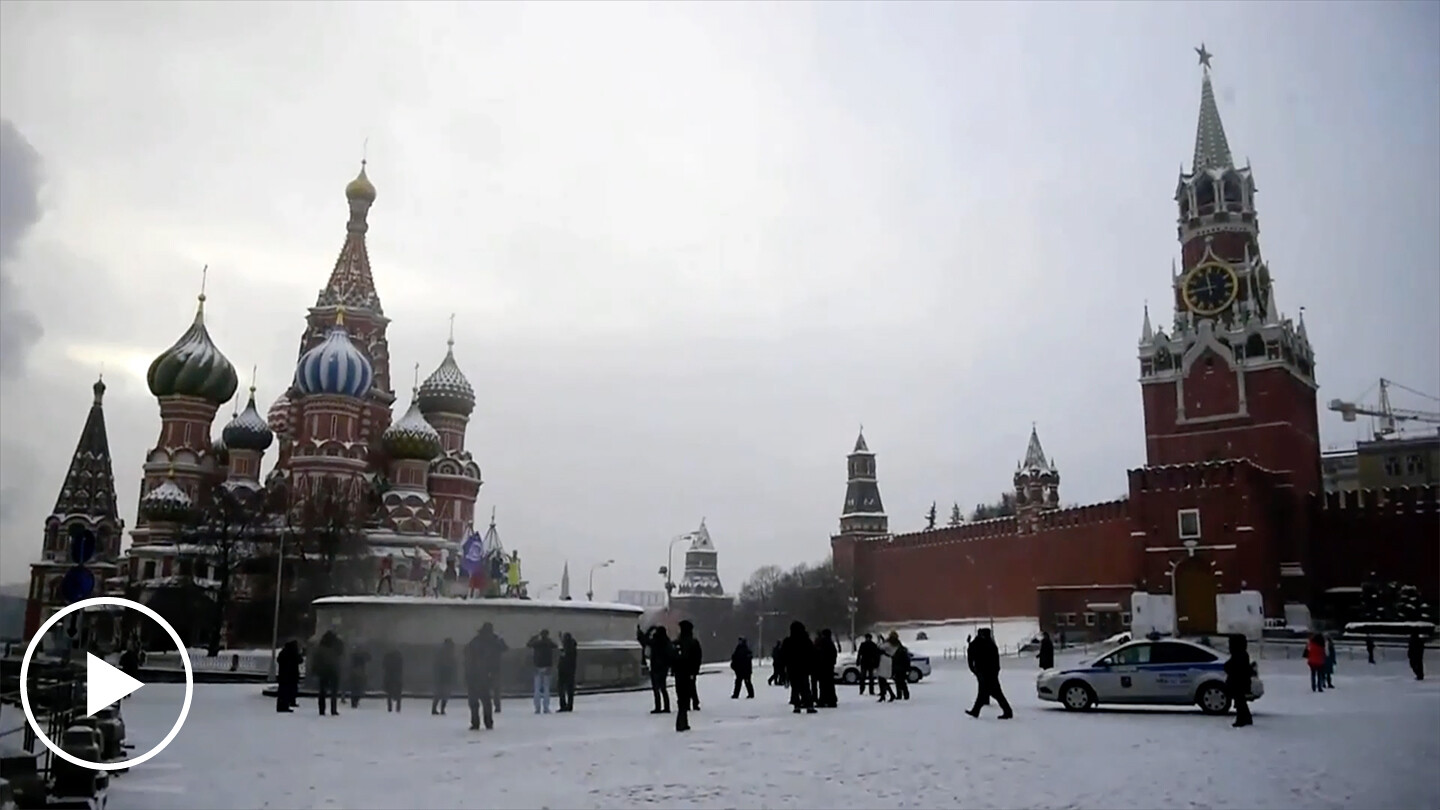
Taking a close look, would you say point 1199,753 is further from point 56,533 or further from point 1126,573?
point 56,533

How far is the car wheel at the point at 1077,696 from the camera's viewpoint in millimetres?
17109

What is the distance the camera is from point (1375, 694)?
67.8ft

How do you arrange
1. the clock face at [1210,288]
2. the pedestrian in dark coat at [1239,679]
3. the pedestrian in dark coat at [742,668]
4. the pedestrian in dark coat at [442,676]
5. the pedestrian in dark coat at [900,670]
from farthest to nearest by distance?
the clock face at [1210,288], the pedestrian in dark coat at [742,668], the pedestrian in dark coat at [900,670], the pedestrian in dark coat at [442,676], the pedestrian in dark coat at [1239,679]

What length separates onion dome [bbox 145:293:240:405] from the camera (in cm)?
5728

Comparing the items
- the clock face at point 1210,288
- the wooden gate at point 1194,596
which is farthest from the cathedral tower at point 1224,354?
the wooden gate at point 1194,596

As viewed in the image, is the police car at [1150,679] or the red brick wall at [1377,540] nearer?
the police car at [1150,679]

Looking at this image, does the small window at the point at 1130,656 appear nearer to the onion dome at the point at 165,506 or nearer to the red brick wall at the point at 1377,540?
the red brick wall at the point at 1377,540

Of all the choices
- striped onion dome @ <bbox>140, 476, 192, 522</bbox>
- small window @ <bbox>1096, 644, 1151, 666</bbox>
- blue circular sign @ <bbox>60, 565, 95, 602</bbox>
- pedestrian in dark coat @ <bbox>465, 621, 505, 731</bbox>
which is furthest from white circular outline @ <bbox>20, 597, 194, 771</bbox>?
striped onion dome @ <bbox>140, 476, 192, 522</bbox>

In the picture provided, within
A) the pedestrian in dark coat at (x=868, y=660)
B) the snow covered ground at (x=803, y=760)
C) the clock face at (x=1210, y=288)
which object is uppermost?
the clock face at (x=1210, y=288)

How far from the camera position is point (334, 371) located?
176ft

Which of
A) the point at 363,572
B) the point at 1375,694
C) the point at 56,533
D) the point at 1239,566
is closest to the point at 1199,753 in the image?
the point at 1375,694

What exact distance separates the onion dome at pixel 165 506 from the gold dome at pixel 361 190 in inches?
720

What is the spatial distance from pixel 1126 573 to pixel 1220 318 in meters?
15.0

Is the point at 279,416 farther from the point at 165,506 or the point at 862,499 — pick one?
the point at 862,499
